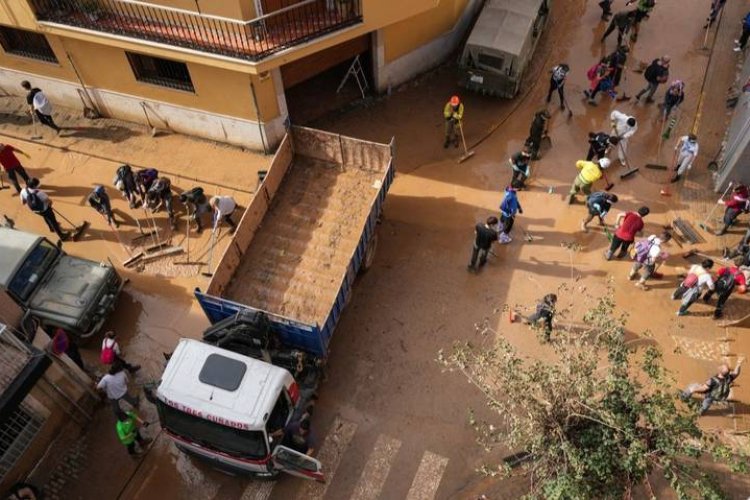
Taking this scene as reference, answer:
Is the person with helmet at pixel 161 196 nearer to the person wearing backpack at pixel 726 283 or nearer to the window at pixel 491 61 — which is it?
the window at pixel 491 61

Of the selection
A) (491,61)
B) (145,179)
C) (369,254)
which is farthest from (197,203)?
(491,61)

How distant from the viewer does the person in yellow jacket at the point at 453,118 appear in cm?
1552

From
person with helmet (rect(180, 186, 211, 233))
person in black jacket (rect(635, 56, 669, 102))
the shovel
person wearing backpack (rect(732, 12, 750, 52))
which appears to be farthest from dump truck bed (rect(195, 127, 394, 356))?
person wearing backpack (rect(732, 12, 750, 52))

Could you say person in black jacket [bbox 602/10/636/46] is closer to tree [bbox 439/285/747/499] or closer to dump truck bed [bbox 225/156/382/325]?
dump truck bed [bbox 225/156/382/325]

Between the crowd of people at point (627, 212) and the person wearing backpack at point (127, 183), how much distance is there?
9115mm

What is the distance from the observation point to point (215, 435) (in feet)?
31.9

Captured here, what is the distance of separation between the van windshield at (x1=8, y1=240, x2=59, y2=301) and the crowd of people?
991 cm

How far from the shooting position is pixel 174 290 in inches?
546

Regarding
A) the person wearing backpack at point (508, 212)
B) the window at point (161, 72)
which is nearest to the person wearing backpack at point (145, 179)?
the window at point (161, 72)

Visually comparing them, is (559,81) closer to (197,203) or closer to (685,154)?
(685,154)

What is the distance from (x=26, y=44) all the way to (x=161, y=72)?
4.58 meters

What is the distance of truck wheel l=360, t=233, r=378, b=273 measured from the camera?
13273mm

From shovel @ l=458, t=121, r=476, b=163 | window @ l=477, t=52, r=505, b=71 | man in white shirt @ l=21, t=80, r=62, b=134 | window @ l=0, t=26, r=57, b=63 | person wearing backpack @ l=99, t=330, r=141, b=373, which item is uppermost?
window @ l=0, t=26, r=57, b=63

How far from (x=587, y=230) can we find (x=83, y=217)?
44.4ft
